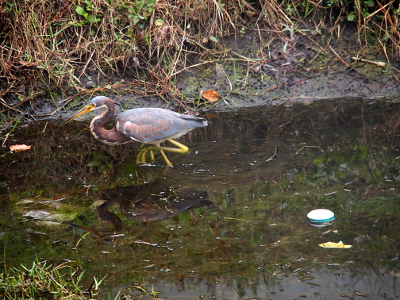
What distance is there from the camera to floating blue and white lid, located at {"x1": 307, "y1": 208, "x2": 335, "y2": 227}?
4023 millimetres

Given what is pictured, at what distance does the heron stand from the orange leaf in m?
1.47

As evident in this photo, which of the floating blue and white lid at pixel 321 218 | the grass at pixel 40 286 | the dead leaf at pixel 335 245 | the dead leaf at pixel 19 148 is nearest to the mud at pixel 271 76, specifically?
the dead leaf at pixel 19 148

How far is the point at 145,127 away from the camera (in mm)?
5461

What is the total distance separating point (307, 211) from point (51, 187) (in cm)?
264

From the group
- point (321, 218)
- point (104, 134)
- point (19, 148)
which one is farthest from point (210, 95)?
point (321, 218)

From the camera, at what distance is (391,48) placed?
23.8ft

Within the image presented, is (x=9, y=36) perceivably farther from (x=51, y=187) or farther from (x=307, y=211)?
(x=307, y=211)

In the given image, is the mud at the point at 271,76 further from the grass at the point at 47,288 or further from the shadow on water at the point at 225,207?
the grass at the point at 47,288

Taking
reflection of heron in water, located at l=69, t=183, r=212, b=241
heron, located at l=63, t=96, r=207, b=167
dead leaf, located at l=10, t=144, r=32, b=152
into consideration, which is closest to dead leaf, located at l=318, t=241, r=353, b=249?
reflection of heron in water, located at l=69, t=183, r=212, b=241

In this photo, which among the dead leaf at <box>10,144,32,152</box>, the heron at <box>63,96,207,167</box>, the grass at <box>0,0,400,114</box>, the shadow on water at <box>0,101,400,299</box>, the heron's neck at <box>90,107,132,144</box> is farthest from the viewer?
the grass at <box>0,0,400,114</box>

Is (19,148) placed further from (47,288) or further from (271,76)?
(271,76)

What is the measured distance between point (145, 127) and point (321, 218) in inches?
92.2

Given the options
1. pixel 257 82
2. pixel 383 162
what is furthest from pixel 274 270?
pixel 257 82

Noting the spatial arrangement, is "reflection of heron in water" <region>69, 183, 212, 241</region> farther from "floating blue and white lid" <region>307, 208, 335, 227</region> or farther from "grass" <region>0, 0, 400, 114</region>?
"grass" <region>0, 0, 400, 114</region>
